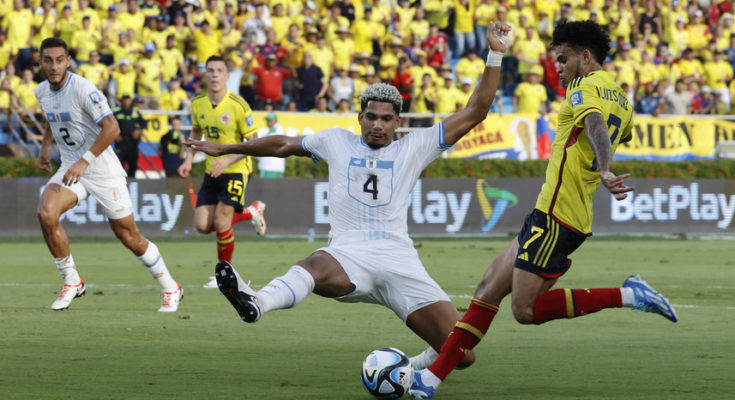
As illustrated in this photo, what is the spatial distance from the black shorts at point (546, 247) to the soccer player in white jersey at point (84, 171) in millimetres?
4795

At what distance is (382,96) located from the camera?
700 cm

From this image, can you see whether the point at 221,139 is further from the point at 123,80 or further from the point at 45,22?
the point at 45,22

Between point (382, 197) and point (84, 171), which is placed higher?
point (382, 197)

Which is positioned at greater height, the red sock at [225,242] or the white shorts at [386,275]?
the white shorts at [386,275]

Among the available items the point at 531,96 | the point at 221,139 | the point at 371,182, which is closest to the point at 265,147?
the point at 371,182

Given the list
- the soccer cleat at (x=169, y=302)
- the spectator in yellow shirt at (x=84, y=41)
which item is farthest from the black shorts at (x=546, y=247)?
the spectator in yellow shirt at (x=84, y=41)

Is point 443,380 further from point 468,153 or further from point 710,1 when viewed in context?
point 710,1

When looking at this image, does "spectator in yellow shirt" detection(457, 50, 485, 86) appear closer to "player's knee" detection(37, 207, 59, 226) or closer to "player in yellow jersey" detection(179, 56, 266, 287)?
"player in yellow jersey" detection(179, 56, 266, 287)

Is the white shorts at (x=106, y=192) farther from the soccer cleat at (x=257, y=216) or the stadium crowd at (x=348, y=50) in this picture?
the stadium crowd at (x=348, y=50)

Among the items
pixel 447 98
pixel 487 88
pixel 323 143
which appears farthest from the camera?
pixel 447 98

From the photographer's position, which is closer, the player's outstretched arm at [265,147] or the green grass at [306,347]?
the green grass at [306,347]

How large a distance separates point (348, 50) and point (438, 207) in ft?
15.8

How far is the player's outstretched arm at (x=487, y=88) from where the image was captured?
7.02 m

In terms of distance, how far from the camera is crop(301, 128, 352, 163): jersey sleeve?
7.18 m
